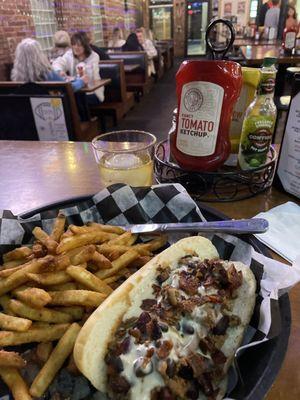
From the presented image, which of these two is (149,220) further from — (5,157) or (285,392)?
(5,157)

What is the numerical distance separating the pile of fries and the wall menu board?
2.35 feet

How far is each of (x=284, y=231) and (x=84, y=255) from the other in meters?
0.78

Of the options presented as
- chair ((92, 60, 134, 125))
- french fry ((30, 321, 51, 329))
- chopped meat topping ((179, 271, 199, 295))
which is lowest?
chair ((92, 60, 134, 125))

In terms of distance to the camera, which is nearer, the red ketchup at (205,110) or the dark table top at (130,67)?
the red ketchup at (205,110)

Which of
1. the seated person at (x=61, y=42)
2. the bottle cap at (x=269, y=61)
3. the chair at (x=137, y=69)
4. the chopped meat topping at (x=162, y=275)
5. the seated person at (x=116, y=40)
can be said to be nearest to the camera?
the chopped meat topping at (x=162, y=275)

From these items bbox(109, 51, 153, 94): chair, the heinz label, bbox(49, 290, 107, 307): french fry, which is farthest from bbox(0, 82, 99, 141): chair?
bbox(109, 51, 153, 94): chair

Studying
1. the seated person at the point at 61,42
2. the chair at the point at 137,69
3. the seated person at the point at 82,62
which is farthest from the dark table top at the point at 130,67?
the seated person at the point at 61,42

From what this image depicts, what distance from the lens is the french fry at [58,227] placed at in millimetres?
Result: 1149

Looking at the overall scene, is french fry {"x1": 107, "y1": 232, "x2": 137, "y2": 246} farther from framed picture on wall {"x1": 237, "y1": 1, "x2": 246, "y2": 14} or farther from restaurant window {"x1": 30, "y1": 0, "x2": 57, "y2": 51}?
framed picture on wall {"x1": 237, "y1": 1, "x2": 246, "y2": 14}

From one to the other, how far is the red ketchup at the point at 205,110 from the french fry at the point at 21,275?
0.78 meters

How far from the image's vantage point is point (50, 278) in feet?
3.31

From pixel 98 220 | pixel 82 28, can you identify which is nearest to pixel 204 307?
pixel 98 220

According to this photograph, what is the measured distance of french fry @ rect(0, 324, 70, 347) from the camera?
86 cm

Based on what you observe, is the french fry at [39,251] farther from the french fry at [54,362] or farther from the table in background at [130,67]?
the table in background at [130,67]
